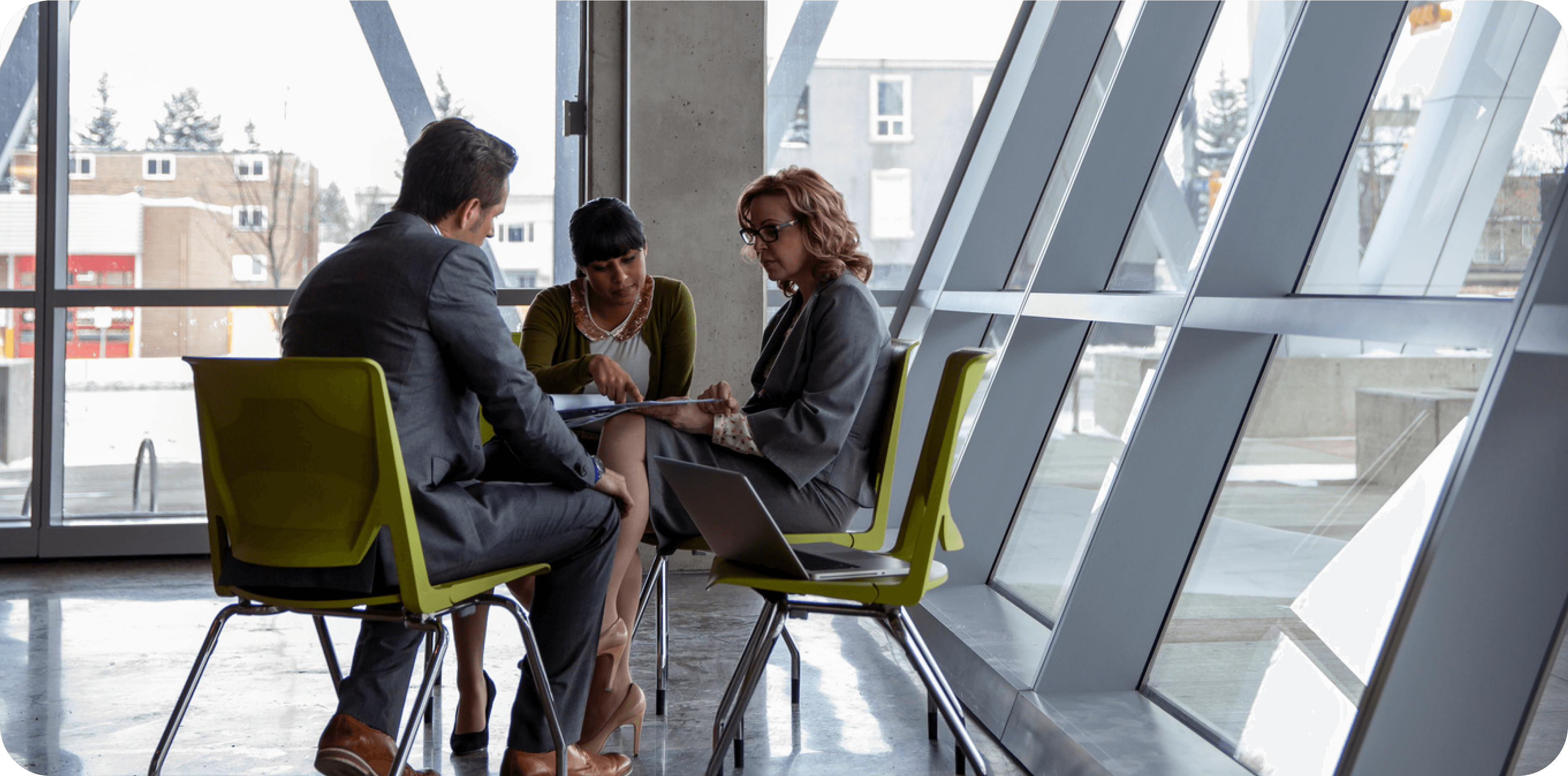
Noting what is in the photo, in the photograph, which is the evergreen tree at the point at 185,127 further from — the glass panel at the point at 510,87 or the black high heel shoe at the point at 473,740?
the black high heel shoe at the point at 473,740

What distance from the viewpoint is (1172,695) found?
260cm

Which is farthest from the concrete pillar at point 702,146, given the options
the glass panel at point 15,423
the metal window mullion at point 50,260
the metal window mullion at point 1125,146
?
the glass panel at point 15,423

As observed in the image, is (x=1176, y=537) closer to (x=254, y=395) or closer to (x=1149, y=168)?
(x=1149, y=168)

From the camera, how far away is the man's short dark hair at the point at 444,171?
2164mm

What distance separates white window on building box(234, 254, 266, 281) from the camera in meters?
5.18

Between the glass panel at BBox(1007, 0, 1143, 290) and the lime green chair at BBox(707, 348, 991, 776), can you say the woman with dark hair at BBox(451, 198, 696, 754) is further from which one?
the glass panel at BBox(1007, 0, 1143, 290)

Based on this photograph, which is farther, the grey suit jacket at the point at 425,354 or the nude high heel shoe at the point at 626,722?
the nude high heel shoe at the point at 626,722

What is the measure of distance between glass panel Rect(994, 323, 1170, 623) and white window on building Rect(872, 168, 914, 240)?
1.71m

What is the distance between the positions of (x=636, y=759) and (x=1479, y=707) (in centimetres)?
164

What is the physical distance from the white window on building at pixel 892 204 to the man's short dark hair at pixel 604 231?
2745mm

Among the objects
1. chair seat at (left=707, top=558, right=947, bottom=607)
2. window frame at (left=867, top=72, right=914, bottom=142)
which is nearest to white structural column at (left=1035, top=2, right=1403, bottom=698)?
chair seat at (left=707, top=558, right=947, bottom=607)

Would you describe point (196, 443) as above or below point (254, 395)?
below

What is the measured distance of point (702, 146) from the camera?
4539 millimetres

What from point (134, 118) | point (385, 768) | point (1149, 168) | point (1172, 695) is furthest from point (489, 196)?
point (134, 118)
